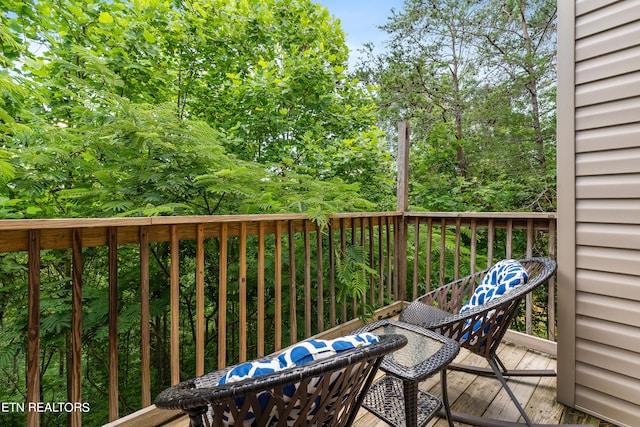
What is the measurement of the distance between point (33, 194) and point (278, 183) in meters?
1.50

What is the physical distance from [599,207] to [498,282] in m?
0.65

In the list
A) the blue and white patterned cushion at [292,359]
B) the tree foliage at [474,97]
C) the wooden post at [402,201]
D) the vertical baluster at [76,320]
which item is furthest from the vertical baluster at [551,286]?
the tree foliage at [474,97]

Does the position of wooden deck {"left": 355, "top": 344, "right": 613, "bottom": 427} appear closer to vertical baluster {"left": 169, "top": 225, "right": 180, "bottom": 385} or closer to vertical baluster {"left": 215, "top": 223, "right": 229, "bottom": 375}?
vertical baluster {"left": 215, "top": 223, "right": 229, "bottom": 375}

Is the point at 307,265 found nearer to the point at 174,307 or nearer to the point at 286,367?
the point at 174,307

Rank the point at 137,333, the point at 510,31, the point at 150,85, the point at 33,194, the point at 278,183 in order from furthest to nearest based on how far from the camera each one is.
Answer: the point at 510,31
the point at 150,85
the point at 137,333
the point at 278,183
the point at 33,194

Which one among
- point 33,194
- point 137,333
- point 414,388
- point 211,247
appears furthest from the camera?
point 137,333

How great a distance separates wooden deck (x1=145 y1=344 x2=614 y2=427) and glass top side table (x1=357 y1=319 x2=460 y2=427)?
0.12 meters

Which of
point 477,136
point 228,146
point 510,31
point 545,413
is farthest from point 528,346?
point 510,31

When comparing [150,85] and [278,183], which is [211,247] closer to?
[278,183]

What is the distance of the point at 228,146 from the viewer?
12.2 feet

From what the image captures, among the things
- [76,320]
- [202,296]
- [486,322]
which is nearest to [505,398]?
[486,322]

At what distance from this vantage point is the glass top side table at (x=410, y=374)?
1.23 metres

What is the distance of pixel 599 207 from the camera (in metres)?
1.68

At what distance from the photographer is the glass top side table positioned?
4.05ft
